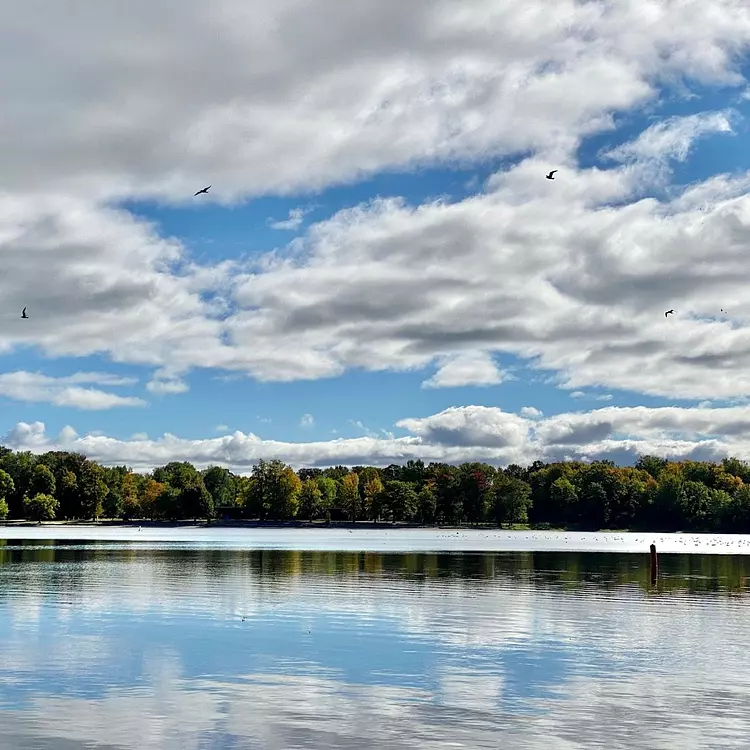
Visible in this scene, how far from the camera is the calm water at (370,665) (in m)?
26.8

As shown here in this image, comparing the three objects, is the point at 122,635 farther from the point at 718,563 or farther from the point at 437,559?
the point at 718,563

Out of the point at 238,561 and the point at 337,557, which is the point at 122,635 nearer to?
the point at 238,561

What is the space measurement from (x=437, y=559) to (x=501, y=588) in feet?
130

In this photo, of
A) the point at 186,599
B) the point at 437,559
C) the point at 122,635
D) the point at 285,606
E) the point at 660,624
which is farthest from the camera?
the point at 437,559

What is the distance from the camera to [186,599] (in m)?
59.5

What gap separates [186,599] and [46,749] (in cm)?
3542

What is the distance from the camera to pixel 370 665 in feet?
121

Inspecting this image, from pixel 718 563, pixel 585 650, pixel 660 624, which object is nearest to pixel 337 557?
pixel 718 563

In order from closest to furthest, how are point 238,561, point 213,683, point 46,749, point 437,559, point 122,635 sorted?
1. point 46,749
2. point 213,683
3. point 122,635
4. point 238,561
5. point 437,559

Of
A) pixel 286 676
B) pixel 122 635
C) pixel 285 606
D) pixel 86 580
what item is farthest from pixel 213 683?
pixel 86 580

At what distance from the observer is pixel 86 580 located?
72.7m

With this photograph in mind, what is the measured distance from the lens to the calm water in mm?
26828

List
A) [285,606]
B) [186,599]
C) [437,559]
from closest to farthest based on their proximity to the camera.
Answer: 1. [285,606]
2. [186,599]
3. [437,559]

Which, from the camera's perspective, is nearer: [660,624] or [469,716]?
[469,716]
